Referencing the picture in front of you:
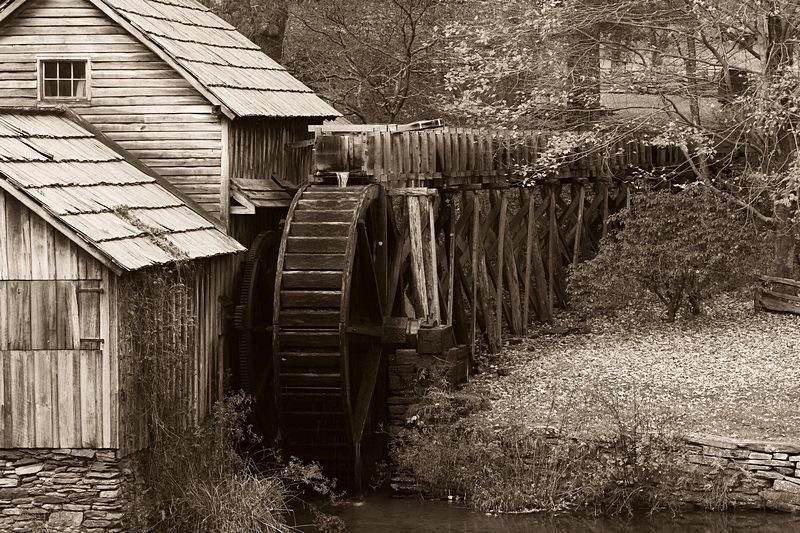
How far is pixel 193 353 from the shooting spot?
51.1 ft

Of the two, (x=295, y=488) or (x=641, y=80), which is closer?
(x=295, y=488)

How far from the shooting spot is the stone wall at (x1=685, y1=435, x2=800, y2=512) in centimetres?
1528

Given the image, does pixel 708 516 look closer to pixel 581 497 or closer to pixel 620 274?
pixel 581 497

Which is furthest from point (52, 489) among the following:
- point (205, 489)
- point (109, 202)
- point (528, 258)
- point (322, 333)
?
point (528, 258)

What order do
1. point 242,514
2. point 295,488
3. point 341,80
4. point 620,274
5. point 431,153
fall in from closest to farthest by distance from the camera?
point 242,514 → point 295,488 → point 431,153 → point 620,274 → point 341,80

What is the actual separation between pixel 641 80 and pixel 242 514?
965cm

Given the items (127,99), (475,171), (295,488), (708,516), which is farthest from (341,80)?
(708,516)

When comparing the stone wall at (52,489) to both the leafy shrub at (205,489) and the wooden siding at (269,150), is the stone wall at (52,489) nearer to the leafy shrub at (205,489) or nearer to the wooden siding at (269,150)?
the leafy shrub at (205,489)

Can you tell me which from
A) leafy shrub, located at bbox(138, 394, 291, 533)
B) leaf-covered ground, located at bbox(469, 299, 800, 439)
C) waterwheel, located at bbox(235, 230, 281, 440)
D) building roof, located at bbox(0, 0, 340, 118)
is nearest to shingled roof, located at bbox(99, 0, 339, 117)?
building roof, located at bbox(0, 0, 340, 118)

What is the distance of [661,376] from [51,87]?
8.50m

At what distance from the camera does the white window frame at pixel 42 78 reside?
17.1 m

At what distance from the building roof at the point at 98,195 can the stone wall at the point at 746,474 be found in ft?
19.2

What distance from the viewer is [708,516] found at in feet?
49.9

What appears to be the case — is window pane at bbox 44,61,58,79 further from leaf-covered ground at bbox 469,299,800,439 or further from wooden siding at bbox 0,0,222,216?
leaf-covered ground at bbox 469,299,800,439
